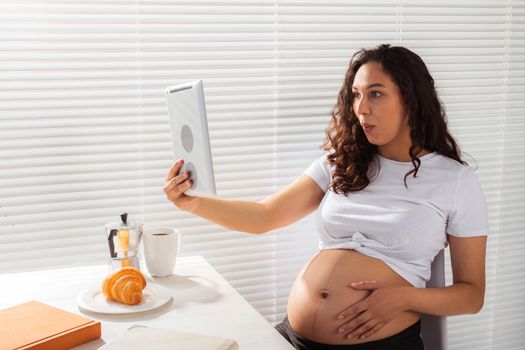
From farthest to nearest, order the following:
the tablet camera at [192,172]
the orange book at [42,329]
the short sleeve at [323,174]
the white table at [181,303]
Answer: the short sleeve at [323,174]
the tablet camera at [192,172]
the white table at [181,303]
the orange book at [42,329]

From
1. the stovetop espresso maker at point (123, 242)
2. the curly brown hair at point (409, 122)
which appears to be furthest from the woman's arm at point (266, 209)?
the stovetop espresso maker at point (123, 242)

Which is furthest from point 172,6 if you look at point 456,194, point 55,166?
point 456,194

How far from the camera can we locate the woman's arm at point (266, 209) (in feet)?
5.68

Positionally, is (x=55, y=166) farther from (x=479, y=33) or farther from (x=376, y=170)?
(x=479, y=33)

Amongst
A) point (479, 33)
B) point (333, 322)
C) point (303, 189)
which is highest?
point (479, 33)

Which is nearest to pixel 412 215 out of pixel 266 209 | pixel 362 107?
pixel 362 107

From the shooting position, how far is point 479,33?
2.20 m

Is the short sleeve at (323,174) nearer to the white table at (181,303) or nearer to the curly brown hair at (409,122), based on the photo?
the curly brown hair at (409,122)

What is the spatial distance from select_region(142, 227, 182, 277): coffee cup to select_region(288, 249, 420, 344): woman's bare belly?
36 cm

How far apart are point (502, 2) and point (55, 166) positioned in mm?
1682

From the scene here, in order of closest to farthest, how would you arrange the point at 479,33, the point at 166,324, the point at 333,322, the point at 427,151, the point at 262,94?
the point at 166,324, the point at 333,322, the point at 427,151, the point at 262,94, the point at 479,33

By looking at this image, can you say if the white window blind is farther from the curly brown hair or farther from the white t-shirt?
the white t-shirt

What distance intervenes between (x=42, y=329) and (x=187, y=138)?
1.68 feet

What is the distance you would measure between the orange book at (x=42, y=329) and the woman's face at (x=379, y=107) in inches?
35.0
